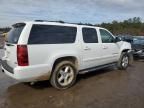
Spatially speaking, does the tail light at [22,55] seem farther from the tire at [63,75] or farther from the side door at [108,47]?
the side door at [108,47]

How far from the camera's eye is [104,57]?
25.2ft

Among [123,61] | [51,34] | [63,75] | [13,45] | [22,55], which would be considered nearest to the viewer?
[22,55]

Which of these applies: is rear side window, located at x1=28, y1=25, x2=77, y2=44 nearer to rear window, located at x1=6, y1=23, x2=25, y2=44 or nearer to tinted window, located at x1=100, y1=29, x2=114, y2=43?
rear window, located at x1=6, y1=23, x2=25, y2=44

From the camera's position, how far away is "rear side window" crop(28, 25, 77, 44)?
5453mm

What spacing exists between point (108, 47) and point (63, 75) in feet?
8.36

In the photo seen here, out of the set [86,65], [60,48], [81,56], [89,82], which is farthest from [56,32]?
[89,82]

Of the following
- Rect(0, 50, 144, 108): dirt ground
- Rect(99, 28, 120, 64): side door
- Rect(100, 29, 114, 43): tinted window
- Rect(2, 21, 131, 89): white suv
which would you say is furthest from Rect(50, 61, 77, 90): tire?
Rect(100, 29, 114, 43): tinted window

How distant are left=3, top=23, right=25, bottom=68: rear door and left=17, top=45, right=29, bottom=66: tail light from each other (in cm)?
17

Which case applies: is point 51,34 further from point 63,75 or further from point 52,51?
point 63,75

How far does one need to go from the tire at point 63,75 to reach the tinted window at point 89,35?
1.08m

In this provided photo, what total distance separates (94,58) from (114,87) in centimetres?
127

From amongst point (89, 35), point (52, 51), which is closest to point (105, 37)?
point (89, 35)

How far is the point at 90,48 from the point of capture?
6.86 metres

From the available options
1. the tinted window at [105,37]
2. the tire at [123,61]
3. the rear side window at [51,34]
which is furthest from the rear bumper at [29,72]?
the tire at [123,61]
